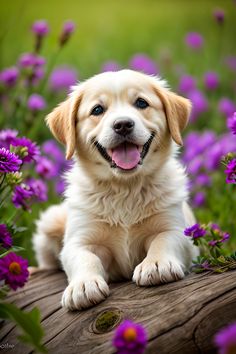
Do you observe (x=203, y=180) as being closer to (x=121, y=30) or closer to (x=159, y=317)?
(x=159, y=317)

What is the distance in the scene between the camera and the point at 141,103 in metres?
3.44

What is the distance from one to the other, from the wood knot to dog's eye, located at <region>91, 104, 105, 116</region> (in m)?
1.20

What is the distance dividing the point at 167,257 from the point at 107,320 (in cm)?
45

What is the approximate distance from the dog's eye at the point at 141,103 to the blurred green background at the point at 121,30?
428 centimetres

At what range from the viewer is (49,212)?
13.3 feet

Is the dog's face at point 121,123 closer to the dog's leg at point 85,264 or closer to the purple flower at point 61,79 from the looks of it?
the dog's leg at point 85,264

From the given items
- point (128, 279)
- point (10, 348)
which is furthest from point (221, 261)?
point (10, 348)

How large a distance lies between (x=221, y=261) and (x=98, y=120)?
1126 millimetres

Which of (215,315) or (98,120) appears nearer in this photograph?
(215,315)

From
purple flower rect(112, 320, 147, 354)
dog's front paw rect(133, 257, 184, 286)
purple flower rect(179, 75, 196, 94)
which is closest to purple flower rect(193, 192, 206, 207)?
dog's front paw rect(133, 257, 184, 286)

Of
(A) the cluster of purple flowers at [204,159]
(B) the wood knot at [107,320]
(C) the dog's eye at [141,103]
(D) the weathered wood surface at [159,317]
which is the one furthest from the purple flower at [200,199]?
(B) the wood knot at [107,320]

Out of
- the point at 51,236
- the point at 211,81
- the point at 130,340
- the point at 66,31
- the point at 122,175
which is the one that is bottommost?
the point at 130,340

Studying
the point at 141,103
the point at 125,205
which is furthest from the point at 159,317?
the point at 141,103

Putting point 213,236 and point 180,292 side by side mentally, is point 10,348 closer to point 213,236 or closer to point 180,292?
point 180,292
